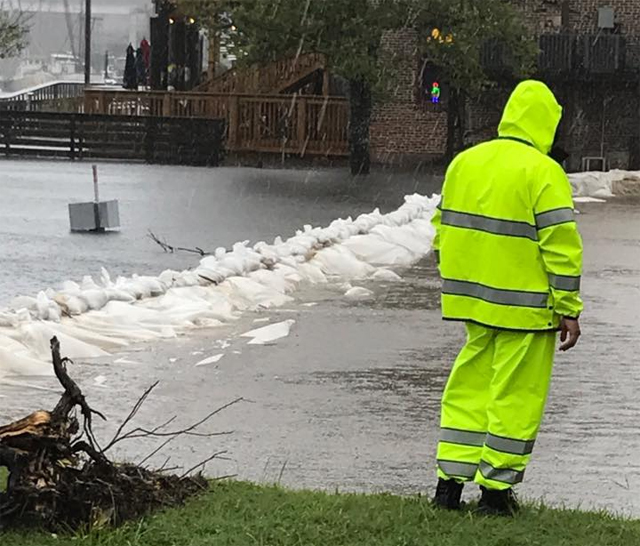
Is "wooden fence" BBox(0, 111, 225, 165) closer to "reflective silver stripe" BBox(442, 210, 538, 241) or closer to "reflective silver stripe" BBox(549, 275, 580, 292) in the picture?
"reflective silver stripe" BBox(442, 210, 538, 241)

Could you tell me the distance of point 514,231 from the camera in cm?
647

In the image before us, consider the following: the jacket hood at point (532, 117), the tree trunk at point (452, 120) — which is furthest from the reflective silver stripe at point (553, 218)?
the tree trunk at point (452, 120)

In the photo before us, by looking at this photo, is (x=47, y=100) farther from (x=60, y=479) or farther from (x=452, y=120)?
(x=60, y=479)

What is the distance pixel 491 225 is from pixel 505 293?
0.97ft

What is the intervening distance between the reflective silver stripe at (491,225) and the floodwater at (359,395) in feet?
5.31

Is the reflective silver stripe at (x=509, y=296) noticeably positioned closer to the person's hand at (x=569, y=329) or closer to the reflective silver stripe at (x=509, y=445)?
the person's hand at (x=569, y=329)

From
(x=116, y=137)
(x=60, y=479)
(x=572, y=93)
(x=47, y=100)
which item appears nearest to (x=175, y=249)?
(x=60, y=479)

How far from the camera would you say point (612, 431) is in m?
9.35

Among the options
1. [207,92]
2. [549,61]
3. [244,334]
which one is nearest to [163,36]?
[207,92]

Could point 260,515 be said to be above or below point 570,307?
below

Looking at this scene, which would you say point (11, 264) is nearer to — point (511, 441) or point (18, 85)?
point (511, 441)

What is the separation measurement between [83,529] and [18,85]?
100128 millimetres

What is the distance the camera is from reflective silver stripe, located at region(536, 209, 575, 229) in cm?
639

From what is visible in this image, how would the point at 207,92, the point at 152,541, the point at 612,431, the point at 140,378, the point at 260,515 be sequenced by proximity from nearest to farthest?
the point at 152,541 → the point at 260,515 → the point at 612,431 → the point at 140,378 → the point at 207,92
